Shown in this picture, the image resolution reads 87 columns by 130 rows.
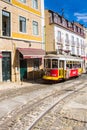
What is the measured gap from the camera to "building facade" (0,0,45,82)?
23.0m

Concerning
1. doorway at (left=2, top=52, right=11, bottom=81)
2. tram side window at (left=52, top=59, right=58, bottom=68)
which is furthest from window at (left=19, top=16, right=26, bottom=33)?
tram side window at (left=52, top=59, right=58, bottom=68)

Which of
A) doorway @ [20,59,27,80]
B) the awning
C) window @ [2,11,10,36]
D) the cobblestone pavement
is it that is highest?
window @ [2,11,10,36]

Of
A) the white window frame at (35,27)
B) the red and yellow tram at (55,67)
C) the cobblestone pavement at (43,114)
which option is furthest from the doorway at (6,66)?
the cobblestone pavement at (43,114)

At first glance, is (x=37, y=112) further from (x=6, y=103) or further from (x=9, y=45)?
(x=9, y=45)

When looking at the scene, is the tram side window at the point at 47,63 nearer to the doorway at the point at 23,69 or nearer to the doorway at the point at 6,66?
the doorway at the point at 23,69

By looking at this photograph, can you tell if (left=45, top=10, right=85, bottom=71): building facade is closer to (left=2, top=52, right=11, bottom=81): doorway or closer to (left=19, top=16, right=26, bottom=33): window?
(left=19, top=16, right=26, bottom=33): window

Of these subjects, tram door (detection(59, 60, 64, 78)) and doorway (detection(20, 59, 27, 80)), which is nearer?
tram door (detection(59, 60, 64, 78))

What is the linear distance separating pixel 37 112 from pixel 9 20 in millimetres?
14685

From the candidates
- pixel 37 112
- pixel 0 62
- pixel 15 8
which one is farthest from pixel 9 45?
pixel 37 112

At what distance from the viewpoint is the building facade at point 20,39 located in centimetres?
2303

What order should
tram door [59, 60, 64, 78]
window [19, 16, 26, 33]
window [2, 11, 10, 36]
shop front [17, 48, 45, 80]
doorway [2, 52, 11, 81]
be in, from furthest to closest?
window [19, 16, 26, 33] → shop front [17, 48, 45, 80] → tram door [59, 60, 64, 78] → window [2, 11, 10, 36] → doorway [2, 52, 11, 81]

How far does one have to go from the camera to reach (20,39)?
25.1m

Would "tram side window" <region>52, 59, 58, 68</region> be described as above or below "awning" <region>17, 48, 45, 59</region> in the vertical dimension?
below

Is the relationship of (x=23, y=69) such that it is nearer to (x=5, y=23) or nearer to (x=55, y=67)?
(x=55, y=67)
